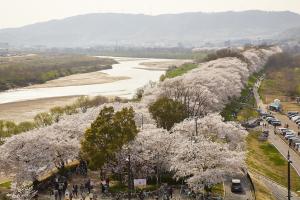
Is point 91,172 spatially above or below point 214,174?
below

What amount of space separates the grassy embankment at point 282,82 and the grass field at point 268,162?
24365 mm

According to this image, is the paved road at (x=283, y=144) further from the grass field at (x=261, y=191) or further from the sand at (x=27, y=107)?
the sand at (x=27, y=107)

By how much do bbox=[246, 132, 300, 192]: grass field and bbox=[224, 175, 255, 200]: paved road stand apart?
5.12m

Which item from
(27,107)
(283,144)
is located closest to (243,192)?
(283,144)

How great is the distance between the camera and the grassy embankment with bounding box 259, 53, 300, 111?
2906 inches

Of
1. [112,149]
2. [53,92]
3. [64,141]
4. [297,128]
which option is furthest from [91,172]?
[53,92]

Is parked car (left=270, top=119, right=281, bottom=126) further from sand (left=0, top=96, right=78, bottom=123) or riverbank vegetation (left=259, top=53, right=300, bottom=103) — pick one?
sand (left=0, top=96, right=78, bottom=123)

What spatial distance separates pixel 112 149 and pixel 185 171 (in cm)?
457

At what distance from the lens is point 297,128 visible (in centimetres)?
5062

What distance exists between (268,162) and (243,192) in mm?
12413

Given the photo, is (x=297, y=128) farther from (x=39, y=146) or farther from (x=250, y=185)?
(x=39, y=146)

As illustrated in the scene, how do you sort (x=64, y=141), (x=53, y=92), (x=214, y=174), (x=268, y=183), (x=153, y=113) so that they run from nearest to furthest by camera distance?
1. (x=214, y=174)
2. (x=64, y=141)
3. (x=268, y=183)
4. (x=153, y=113)
5. (x=53, y=92)

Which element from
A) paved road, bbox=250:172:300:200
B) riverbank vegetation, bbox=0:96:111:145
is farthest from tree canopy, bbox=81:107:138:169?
riverbank vegetation, bbox=0:96:111:145

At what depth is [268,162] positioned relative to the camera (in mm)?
38125
